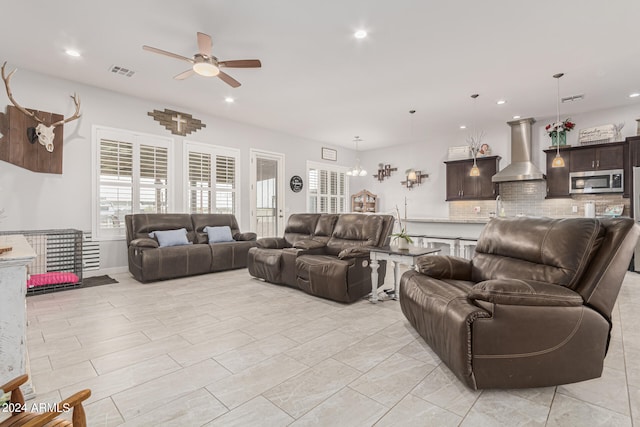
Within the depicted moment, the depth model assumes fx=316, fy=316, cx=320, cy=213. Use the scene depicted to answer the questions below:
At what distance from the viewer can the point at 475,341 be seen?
1780 millimetres

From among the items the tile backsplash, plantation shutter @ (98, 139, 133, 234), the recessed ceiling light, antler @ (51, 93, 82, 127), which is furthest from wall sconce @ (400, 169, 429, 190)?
antler @ (51, 93, 82, 127)

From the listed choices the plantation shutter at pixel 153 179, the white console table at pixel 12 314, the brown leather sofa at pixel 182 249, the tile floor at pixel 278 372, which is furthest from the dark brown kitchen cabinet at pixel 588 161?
the white console table at pixel 12 314

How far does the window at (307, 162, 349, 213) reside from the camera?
850 cm

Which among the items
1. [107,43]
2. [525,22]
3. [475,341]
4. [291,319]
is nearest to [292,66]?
[107,43]

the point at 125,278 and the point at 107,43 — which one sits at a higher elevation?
the point at 107,43

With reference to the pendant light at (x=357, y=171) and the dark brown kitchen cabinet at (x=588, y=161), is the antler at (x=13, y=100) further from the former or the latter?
the dark brown kitchen cabinet at (x=588, y=161)

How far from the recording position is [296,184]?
802 cm

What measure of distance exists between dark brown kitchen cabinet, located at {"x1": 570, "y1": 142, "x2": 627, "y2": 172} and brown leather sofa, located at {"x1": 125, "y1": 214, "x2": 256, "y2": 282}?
6287 millimetres

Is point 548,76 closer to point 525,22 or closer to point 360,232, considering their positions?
point 525,22

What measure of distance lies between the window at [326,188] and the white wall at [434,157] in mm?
608

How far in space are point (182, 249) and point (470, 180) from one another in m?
6.26

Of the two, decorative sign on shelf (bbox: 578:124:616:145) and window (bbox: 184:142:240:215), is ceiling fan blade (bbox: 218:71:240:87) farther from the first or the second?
decorative sign on shelf (bbox: 578:124:616:145)

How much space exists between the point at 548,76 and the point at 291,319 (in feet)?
15.7

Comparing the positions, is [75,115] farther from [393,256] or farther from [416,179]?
[416,179]
